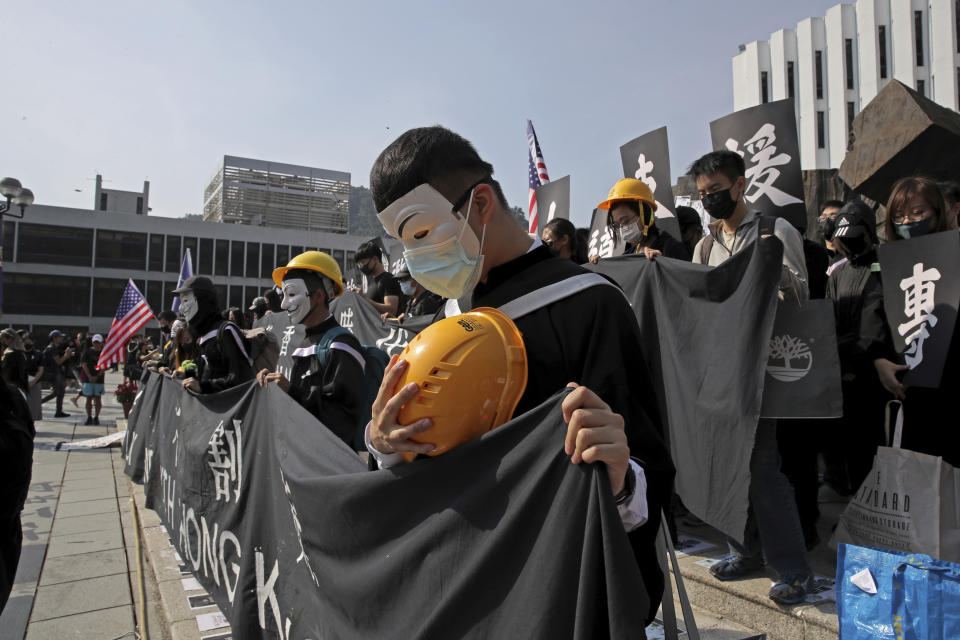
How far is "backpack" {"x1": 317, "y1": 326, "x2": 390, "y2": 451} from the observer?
3660 mm

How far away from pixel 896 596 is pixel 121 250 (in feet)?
159

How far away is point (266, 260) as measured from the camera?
151ft

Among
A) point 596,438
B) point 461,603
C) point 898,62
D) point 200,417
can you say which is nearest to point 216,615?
point 200,417

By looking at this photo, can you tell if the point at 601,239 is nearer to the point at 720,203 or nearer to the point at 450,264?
the point at 720,203

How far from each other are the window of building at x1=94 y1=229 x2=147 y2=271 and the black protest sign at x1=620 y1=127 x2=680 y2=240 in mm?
45552

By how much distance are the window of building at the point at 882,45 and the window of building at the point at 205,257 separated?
43.7m

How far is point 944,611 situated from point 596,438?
1.74 metres

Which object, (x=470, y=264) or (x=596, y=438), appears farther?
(x=470, y=264)

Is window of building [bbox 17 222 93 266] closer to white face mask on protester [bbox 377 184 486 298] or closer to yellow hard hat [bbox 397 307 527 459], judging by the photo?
white face mask on protester [bbox 377 184 486 298]

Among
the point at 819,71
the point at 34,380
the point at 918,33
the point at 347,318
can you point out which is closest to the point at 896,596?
the point at 347,318

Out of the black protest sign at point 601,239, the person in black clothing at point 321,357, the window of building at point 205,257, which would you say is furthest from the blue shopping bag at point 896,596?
the window of building at point 205,257

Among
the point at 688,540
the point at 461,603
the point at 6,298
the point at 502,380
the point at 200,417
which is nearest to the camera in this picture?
the point at 502,380

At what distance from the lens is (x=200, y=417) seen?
4406 mm

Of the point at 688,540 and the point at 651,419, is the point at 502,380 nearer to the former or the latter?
the point at 651,419
